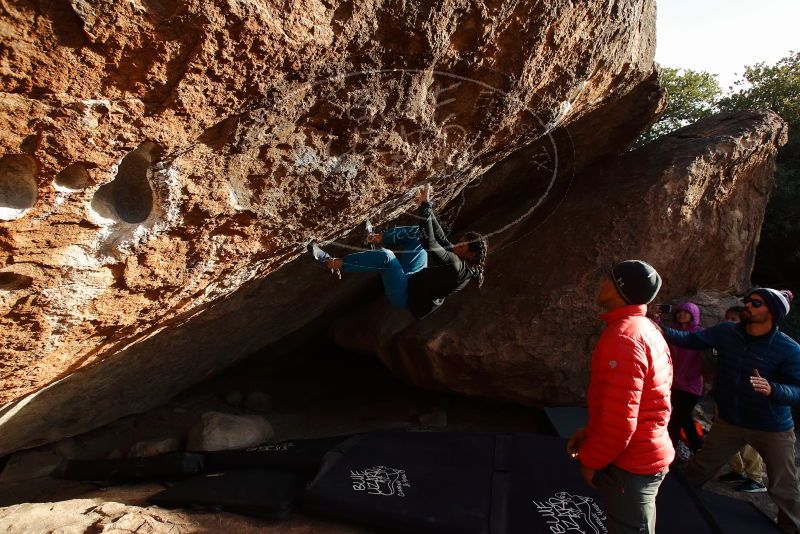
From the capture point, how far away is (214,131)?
2.47 m

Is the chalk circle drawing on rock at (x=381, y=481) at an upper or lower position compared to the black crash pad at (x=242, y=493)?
lower

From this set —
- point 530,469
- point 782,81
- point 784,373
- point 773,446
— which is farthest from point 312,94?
point 782,81

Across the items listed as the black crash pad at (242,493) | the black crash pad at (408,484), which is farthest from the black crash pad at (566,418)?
the black crash pad at (242,493)

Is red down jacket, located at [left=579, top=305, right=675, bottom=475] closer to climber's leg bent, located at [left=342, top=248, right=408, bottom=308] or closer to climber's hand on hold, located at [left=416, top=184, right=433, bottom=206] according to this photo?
climber's hand on hold, located at [left=416, top=184, right=433, bottom=206]

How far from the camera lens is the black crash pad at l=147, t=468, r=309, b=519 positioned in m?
2.94

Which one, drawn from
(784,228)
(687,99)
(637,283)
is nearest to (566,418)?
(637,283)

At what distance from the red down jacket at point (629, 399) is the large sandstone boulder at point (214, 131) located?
1733mm

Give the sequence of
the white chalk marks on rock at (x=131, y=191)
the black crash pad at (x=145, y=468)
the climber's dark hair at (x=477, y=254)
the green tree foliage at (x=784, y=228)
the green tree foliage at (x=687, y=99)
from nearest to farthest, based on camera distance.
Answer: the white chalk marks on rock at (x=131, y=191)
the black crash pad at (x=145, y=468)
the climber's dark hair at (x=477, y=254)
the green tree foliage at (x=784, y=228)
the green tree foliage at (x=687, y=99)

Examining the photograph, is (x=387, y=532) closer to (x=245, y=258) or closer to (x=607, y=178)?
(x=245, y=258)

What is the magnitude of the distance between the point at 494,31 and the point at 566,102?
45.0 inches

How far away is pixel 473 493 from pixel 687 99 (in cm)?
1476

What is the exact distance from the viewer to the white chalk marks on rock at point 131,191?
239 cm

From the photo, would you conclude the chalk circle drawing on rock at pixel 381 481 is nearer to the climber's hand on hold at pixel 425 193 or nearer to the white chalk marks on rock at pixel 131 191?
the climber's hand on hold at pixel 425 193

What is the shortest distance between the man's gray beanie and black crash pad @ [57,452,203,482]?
10.5 ft
